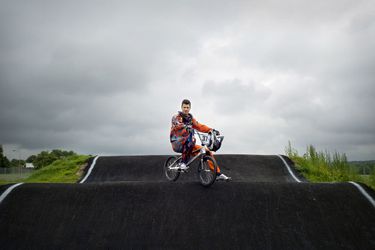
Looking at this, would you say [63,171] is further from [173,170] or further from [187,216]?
[187,216]

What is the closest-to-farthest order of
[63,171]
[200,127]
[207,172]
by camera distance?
[207,172]
[200,127]
[63,171]

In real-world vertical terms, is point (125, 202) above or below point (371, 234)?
above

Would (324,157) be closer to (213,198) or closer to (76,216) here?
(213,198)

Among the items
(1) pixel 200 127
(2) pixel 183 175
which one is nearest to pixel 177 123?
(1) pixel 200 127

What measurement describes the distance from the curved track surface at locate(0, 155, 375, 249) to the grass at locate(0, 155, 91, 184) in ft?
22.6

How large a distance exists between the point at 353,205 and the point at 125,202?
582 cm

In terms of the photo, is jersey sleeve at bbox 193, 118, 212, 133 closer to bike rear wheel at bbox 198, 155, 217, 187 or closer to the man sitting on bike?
the man sitting on bike

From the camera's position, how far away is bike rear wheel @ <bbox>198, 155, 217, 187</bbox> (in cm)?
903

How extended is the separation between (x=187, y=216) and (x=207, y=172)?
1556 mm

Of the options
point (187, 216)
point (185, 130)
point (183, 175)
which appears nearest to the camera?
point (187, 216)

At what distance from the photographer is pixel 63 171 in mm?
17938

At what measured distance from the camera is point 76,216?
835 cm

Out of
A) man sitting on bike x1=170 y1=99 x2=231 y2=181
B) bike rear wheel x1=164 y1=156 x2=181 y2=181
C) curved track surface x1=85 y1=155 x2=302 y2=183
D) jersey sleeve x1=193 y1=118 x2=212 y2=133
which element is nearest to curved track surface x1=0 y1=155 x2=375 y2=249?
man sitting on bike x1=170 y1=99 x2=231 y2=181

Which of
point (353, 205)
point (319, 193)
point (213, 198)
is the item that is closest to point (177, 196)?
point (213, 198)
